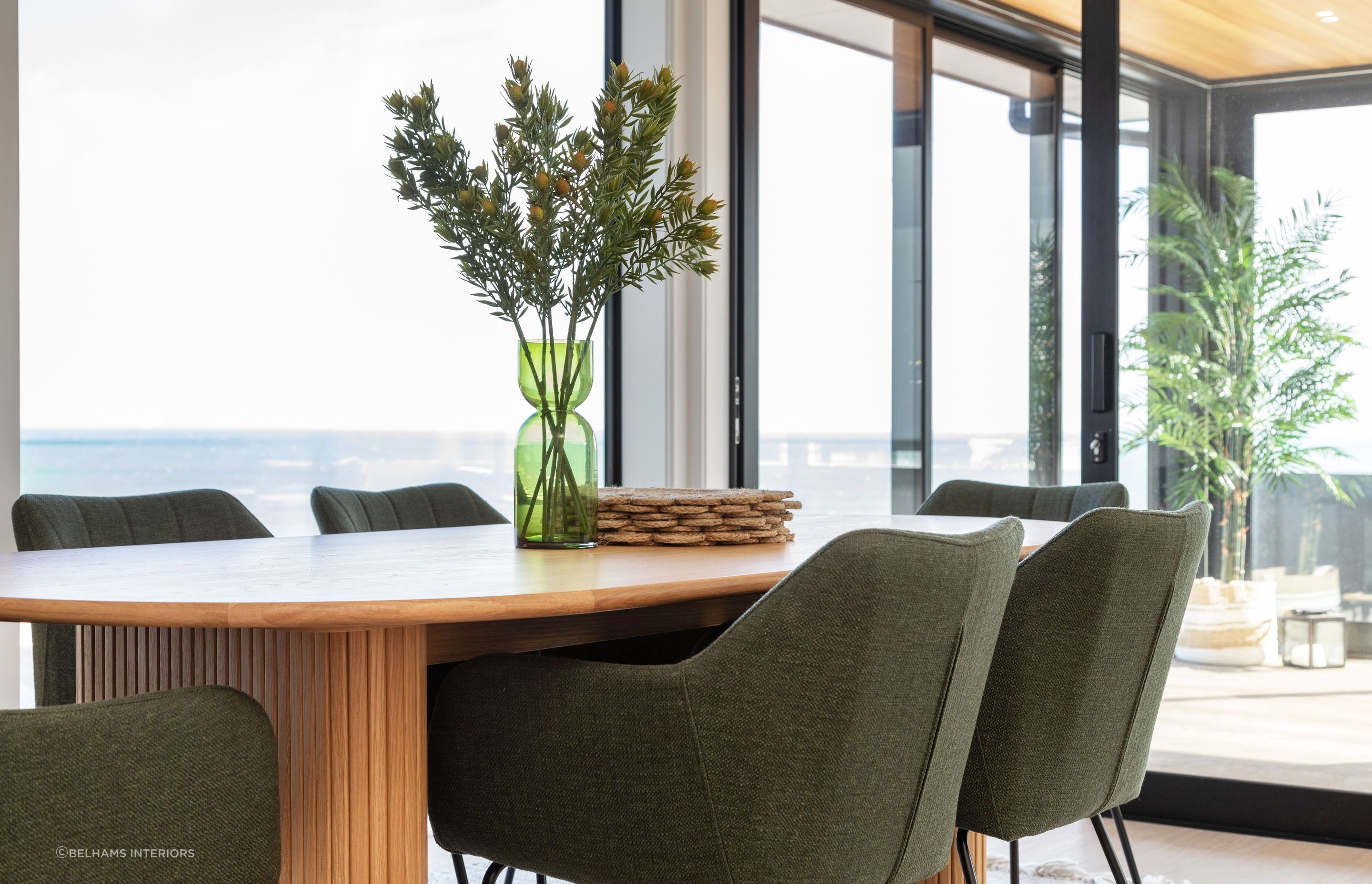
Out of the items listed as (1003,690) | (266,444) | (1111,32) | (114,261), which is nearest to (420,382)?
(114,261)

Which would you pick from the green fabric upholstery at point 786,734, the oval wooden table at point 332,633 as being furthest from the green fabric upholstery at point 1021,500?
the green fabric upholstery at point 786,734

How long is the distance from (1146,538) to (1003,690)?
270 millimetres

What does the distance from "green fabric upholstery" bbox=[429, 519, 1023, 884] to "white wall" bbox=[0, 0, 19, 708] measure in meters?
1.71

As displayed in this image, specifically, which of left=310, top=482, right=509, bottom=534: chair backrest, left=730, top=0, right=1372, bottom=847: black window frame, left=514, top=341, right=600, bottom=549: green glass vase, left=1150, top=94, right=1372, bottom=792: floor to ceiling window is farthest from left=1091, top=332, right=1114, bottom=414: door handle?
left=514, top=341, right=600, bottom=549: green glass vase

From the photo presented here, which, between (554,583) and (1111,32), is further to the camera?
(1111,32)

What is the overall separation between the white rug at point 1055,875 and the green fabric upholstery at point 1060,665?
1202 millimetres

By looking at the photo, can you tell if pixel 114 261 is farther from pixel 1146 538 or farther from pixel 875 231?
pixel 1146 538

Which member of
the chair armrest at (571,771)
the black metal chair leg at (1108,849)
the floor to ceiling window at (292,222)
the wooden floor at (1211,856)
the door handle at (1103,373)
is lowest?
the wooden floor at (1211,856)

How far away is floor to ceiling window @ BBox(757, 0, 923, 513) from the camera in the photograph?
451 cm

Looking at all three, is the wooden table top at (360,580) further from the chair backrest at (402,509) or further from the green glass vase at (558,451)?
the chair backrest at (402,509)

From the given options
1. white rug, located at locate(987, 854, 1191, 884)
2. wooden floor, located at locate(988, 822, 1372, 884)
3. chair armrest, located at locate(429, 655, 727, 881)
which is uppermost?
chair armrest, located at locate(429, 655, 727, 881)

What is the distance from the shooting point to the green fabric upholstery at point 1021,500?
2930mm

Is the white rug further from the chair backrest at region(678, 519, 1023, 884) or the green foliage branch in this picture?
the chair backrest at region(678, 519, 1023, 884)

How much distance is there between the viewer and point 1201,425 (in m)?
3.59
